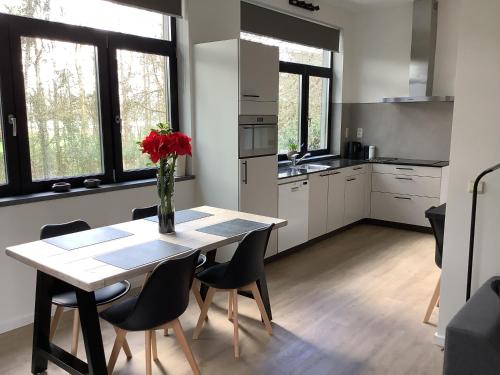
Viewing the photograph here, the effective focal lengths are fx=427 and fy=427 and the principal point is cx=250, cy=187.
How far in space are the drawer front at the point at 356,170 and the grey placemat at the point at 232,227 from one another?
270cm

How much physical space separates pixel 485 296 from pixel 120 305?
1.94 m

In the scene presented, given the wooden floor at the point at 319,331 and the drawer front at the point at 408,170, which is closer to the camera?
the wooden floor at the point at 319,331

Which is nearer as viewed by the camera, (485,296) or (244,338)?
(485,296)

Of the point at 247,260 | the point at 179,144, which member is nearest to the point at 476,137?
the point at 247,260

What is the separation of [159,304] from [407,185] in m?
4.15

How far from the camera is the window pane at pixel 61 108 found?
120 inches

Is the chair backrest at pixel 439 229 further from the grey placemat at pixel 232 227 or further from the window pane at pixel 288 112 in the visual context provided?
the window pane at pixel 288 112

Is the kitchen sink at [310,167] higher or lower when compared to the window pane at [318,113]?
lower

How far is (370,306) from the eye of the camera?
3.35m

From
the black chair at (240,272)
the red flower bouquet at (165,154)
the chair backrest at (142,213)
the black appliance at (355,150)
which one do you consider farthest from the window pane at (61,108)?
the black appliance at (355,150)

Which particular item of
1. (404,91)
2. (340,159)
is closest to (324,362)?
(340,159)

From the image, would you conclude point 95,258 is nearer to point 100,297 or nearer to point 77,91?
point 100,297

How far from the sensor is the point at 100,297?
2.46 metres

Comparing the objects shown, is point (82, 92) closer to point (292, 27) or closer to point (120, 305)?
point (120, 305)
